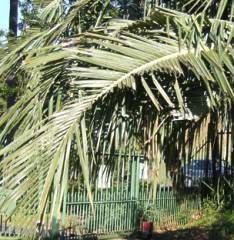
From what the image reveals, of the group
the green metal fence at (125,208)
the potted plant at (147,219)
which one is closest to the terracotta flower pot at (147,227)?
the potted plant at (147,219)

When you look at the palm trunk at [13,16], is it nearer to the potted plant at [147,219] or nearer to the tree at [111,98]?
the potted plant at [147,219]

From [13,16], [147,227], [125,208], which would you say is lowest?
[147,227]

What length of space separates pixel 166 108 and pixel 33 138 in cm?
128

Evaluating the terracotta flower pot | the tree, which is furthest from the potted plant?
the tree

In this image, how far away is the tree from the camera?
3.57 m

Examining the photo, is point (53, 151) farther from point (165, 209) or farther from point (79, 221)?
point (165, 209)

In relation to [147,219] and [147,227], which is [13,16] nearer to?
[147,219]

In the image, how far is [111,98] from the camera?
13.7 feet

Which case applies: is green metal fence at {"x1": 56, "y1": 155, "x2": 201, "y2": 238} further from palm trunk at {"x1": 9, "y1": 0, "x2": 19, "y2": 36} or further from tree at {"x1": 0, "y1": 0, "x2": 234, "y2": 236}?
palm trunk at {"x1": 9, "y1": 0, "x2": 19, "y2": 36}

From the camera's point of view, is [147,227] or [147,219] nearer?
[147,227]

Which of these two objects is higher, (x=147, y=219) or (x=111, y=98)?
(x=111, y=98)

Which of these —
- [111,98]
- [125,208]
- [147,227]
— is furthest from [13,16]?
[111,98]

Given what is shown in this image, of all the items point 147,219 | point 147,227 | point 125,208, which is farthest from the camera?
point 147,219

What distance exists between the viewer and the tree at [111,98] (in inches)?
140
